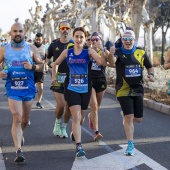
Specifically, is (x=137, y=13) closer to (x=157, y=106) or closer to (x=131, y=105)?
(x=157, y=106)

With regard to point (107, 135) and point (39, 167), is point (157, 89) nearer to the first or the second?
point (107, 135)

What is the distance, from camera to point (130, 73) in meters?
7.54

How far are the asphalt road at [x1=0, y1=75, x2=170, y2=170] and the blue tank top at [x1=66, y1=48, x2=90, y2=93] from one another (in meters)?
1.04

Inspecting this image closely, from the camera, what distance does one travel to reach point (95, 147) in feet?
26.6

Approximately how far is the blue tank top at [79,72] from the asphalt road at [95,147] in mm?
1037

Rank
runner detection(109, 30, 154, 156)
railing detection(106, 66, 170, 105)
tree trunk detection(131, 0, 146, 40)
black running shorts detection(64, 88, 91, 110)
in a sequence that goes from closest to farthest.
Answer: black running shorts detection(64, 88, 91, 110) → runner detection(109, 30, 154, 156) → railing detection(106, 66, 170, 105) → tree trunk detection(131, 0, 146, 40)

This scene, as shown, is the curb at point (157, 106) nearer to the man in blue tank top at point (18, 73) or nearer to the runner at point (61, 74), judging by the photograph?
the runner at point (61, 74)

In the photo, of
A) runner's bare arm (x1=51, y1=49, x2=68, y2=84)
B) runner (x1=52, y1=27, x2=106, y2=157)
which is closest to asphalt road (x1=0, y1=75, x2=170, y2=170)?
runner (x1=52, y1=27, x2=106, y2=157)

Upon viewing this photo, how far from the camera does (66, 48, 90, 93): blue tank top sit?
7492 millimetres

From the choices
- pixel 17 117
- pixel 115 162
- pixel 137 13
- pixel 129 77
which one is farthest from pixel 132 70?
pixel 137 13

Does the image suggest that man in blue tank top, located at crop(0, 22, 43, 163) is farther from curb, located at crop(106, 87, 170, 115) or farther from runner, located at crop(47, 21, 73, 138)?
curb, located at crop(106, 87, 170, 115)

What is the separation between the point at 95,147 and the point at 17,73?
6.22ft

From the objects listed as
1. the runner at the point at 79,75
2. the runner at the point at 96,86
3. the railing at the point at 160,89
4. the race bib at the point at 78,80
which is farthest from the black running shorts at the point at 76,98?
the railing at the point at 160,89

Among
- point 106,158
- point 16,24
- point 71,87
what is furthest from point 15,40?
point 106,158
